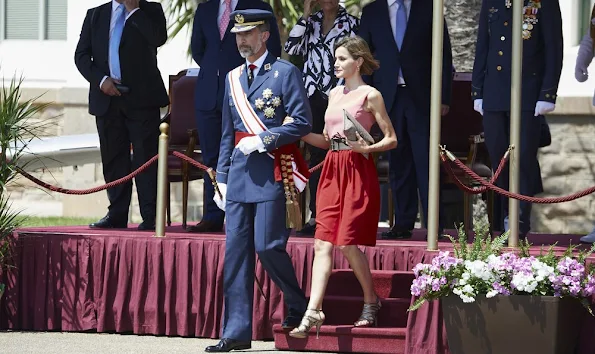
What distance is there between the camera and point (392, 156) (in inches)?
444

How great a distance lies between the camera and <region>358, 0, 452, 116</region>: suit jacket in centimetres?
1117

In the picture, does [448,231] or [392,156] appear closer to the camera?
[392,156]

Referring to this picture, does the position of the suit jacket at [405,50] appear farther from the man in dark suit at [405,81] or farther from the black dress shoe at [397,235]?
the black dress shoe at [397,235]

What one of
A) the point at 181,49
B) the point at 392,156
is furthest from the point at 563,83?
the point at 392,156

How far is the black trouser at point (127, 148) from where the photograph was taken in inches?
469

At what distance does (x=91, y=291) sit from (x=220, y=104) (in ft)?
5.32

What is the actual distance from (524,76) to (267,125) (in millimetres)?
2009

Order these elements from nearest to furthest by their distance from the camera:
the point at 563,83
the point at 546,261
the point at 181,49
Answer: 1. the point at 546,261
2. the point at 563,83
3. the point at 181,49

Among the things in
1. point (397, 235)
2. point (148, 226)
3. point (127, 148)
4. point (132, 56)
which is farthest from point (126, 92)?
point (397, 235)

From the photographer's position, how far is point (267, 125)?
9.67 m

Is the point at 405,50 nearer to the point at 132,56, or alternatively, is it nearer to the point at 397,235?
the point at 397,235

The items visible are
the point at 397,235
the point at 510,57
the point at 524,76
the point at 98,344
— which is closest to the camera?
the point at 98,344

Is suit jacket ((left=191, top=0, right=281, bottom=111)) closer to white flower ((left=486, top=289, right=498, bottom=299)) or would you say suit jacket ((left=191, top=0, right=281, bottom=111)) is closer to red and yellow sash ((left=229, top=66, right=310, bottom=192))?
red and yellow sash ((left=229, top=66, right=310, bottom=192))

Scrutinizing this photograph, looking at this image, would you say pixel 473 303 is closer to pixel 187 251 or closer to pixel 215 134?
pixel 187 251
